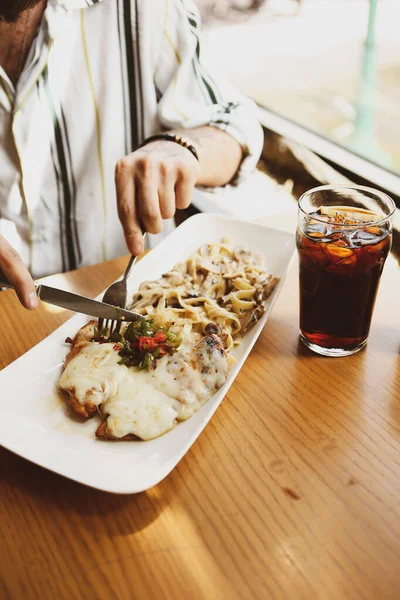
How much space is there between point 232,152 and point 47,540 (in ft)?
5.05

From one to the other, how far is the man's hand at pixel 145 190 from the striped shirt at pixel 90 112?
1.70 ft

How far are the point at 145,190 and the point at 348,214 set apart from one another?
54 cm

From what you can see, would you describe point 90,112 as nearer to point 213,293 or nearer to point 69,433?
point 213,293

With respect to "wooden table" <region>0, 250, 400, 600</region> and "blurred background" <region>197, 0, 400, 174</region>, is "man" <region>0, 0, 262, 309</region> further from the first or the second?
"wooden table" <region>0, 250, 400, 600</region>

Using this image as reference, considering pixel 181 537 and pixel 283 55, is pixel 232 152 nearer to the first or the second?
pixel 181 537

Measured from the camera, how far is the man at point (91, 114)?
192 cm

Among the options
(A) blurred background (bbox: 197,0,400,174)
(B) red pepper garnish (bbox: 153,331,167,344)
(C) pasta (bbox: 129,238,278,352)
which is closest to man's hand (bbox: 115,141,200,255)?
(C) pasta (bbox: 129,238,278,352)

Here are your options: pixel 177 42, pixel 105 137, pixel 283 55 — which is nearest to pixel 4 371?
Answer: pixel 105 137

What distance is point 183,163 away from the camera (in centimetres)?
165

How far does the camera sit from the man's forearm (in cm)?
200

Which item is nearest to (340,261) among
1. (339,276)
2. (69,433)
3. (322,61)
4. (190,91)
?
(339,276)

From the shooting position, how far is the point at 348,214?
52.9 inches

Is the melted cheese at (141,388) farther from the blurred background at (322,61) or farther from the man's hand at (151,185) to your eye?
the blurred background at (322,61)

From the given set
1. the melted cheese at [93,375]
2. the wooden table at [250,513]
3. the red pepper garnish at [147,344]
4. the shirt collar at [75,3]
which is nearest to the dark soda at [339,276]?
the wooden table at [250,513]
